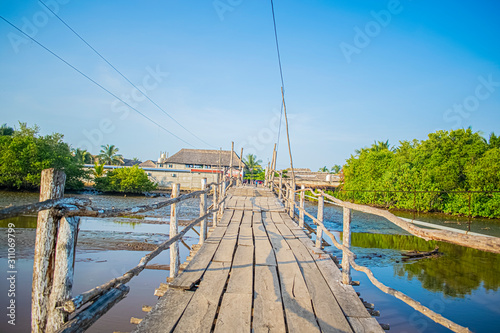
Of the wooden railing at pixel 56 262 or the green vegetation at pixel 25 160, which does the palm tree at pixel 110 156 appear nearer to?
the green vegetation at pixel 25 160

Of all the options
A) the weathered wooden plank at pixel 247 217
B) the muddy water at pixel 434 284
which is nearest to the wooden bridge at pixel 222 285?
the weathered wooden plank at pixel 247 217

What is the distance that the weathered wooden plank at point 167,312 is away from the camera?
2.01m

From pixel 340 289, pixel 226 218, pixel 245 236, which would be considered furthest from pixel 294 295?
pixel 226 218

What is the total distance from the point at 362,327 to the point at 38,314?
2.05m

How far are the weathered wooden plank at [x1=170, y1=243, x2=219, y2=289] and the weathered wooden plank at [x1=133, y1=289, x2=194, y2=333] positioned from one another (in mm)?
103

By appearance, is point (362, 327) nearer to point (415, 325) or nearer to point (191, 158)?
point (415, 325)

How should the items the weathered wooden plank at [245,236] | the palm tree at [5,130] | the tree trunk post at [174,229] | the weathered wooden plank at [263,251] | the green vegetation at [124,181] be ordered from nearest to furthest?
the weathered wooden plank at [263,251] → the tree trunk post at [174,229] → the weathered wooden plank at [245,236] → the green vegetation at [124,181] → the palm tree at [5,130]

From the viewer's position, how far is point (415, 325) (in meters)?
6.06

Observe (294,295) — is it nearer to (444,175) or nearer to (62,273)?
(62,273)

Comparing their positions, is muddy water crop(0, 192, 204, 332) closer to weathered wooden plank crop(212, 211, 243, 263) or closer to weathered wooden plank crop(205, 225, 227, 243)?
weathered wooden plank crop(205, 225, 227, 243)

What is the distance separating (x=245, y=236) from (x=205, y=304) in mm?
2777

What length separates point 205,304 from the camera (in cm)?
240

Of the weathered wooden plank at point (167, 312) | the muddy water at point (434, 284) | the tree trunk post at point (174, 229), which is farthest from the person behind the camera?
the muddy water at point (434, 284)

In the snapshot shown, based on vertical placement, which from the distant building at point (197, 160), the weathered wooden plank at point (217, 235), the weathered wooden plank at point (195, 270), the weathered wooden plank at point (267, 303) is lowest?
the weathered wooden plank at point (267, 303)
